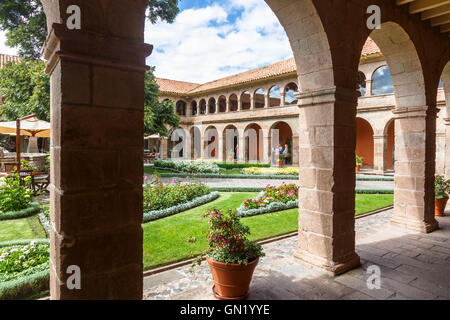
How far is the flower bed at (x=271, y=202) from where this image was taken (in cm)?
686

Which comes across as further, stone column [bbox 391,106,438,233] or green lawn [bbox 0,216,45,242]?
stone column [bbox 391,106,438,233]

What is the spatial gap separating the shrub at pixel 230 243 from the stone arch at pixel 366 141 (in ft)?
62.7

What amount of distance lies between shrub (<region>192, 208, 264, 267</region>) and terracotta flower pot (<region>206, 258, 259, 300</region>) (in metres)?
0.05

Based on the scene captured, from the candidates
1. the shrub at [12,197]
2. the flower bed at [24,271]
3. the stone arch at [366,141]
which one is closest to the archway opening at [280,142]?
the stone arch at [366,141]

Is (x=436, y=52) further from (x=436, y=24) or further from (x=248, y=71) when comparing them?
(x=248, y=71)

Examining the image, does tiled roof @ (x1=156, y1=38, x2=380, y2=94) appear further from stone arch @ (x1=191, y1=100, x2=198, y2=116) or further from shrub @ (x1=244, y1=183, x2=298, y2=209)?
shrub @ (x1=244, y1=183, x2=298, y2=209)

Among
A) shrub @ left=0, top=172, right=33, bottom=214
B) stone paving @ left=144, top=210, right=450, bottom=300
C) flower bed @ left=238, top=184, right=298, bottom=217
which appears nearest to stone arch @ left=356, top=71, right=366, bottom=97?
flower bed @ left=238, top=184, right=298, bottom=217

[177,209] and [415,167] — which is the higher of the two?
[415,167]

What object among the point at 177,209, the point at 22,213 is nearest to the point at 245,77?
the point at 177,209

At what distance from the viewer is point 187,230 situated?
539cm

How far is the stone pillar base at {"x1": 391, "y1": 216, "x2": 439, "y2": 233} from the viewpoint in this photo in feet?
16.8

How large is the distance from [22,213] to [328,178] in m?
6.70

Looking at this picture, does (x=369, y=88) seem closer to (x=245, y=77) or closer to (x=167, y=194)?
(x=245, y=77)

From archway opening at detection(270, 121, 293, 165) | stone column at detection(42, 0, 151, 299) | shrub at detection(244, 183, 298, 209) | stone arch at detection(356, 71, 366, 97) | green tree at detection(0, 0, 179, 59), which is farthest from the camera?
archway opening at detection(270, 121, 293, 165)
